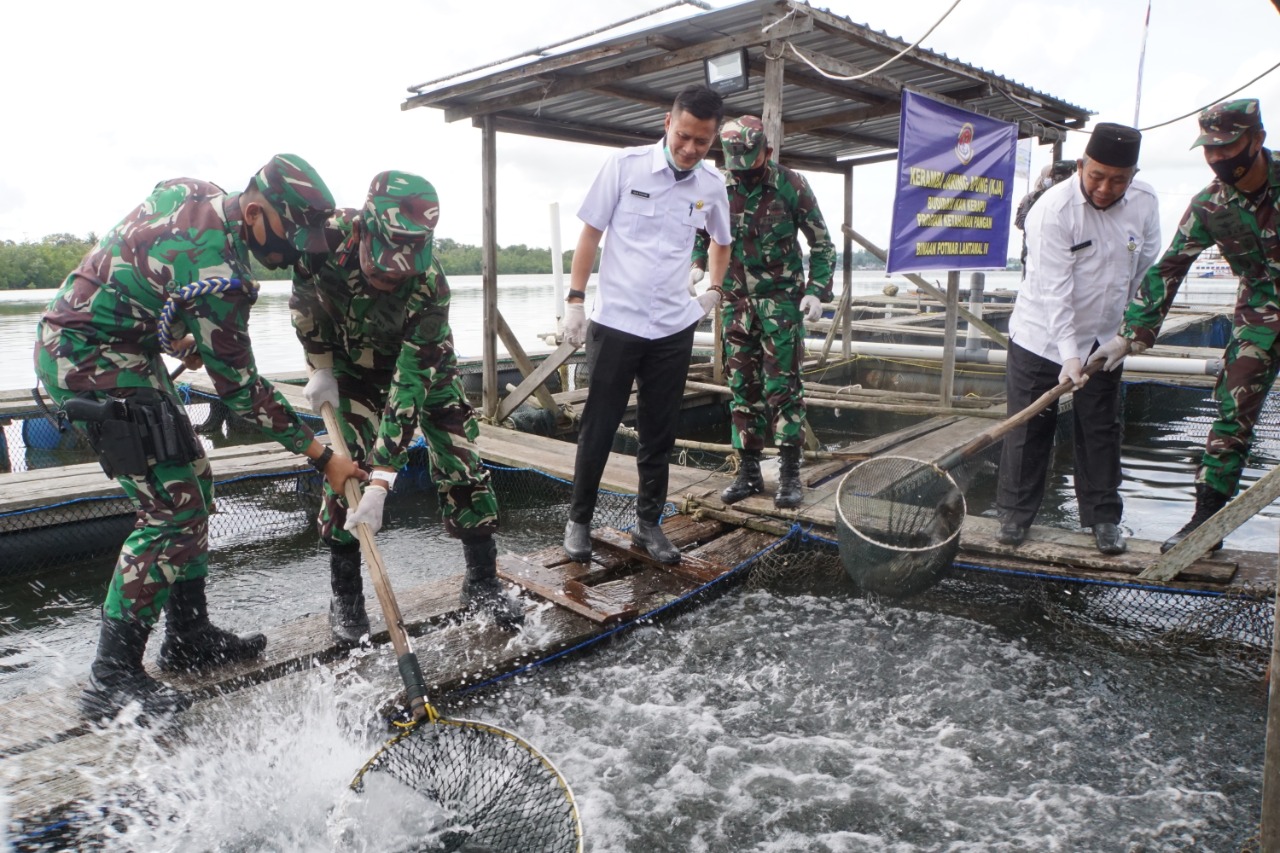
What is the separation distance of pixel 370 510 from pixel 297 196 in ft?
3.64

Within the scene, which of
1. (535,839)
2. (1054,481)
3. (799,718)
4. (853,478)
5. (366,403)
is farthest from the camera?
(1054,481)

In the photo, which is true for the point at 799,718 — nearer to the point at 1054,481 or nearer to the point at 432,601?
the point at 432,601

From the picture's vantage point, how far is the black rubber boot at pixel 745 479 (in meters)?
5.06

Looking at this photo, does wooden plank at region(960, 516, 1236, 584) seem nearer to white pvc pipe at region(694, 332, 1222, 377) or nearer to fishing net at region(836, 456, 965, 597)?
fishing net at region(836, 456, 965, 597)

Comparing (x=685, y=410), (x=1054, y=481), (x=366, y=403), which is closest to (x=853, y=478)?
(x=366, y=403)

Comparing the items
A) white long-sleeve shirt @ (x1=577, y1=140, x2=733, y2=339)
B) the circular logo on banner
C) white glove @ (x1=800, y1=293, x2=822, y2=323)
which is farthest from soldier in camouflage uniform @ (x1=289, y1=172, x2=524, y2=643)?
the circular logo on banner

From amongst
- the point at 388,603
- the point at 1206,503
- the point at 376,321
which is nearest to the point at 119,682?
the point at 388,603

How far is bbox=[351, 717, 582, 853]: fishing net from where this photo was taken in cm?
229

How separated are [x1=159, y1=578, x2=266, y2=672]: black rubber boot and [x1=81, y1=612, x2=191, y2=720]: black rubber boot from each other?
0.75 feet

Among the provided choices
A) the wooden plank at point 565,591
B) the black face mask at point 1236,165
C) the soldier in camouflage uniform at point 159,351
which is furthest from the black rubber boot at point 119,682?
the black face mask at point 1236,165

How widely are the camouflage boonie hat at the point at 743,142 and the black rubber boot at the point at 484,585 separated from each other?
2475mm

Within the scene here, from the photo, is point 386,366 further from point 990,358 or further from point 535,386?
point 990,358

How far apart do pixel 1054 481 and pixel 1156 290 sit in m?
4.15

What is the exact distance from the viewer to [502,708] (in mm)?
3082
